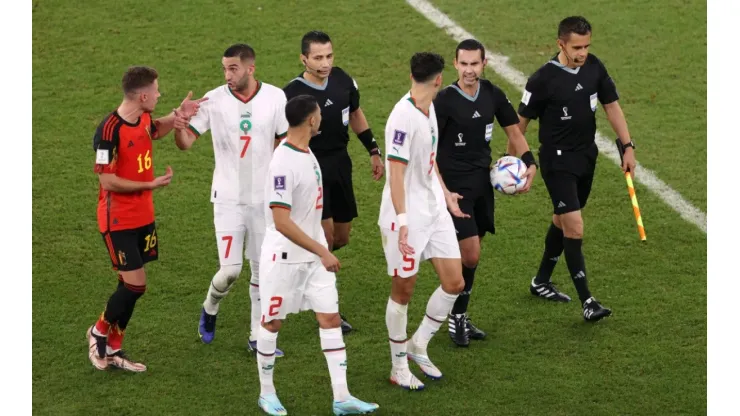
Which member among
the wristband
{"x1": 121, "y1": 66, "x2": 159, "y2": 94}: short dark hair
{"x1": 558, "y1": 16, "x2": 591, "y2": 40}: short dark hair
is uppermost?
{"x1": 558, "y1": 16, "x2": 591, "y2": 40}: short dark hair

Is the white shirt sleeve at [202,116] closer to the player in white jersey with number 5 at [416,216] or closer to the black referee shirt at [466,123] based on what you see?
the player in white jersey with number 5 at [416,216]

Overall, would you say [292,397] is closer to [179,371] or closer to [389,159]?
[179,371]

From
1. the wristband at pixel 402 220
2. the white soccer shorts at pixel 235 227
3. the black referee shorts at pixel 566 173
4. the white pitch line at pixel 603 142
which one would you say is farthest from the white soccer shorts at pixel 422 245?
the white pitch line at pixel 603 142

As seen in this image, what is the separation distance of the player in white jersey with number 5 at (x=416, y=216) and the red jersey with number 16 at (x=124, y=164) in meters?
1.77

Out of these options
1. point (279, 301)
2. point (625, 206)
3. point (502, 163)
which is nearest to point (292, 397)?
point (279, 301)

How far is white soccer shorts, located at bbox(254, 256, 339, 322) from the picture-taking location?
784 cm

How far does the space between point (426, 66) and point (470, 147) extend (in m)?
1.03

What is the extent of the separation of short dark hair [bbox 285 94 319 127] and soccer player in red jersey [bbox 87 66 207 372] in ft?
3.84

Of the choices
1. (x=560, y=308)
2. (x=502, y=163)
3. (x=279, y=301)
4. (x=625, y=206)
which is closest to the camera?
(x=279, y=301)

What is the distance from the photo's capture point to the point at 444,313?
8.62 meters

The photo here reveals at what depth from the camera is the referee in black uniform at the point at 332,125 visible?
909 centimetres

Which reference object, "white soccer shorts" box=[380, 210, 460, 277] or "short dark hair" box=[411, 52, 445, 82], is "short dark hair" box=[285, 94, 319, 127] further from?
"white soccer shorts" box=[380, 210, 460, 277]

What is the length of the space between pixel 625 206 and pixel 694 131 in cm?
184

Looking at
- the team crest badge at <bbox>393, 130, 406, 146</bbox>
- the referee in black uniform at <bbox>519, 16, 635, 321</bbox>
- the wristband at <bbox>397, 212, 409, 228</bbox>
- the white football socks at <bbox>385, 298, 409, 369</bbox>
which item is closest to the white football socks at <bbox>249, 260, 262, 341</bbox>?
the white football socks at <bbox>385, 298, 409, 369</bbox>
